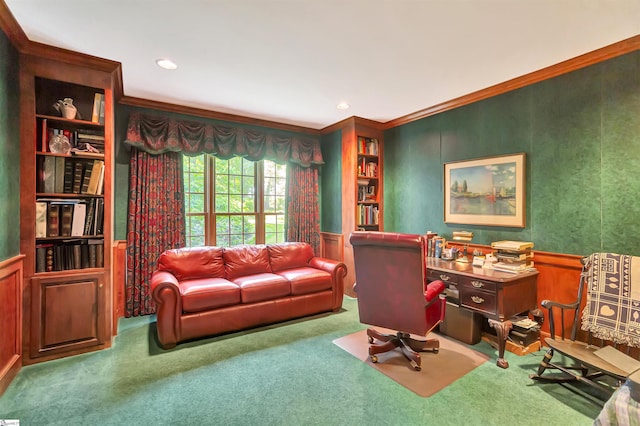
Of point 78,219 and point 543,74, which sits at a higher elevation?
point 543,74

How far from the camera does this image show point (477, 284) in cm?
272

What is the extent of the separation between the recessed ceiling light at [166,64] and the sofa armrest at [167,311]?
2059mm

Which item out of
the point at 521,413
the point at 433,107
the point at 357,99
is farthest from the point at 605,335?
the point at 357,99

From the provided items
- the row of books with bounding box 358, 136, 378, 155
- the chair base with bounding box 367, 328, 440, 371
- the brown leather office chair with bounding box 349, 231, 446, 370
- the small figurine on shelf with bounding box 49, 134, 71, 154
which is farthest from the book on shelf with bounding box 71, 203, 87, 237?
the row of books with bounding box 358, 136, 378, 155

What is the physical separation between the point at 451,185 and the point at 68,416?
4.11 m

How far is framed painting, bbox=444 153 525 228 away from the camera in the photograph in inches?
123

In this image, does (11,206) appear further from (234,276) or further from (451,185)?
(451,185)

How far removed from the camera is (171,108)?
388 centimetres

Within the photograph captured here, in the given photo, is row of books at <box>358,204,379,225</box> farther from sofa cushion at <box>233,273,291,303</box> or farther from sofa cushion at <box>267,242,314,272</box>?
sofa cushion at <box>233,273,291,303</box>

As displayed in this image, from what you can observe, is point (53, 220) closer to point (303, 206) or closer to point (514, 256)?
point (303, 206)

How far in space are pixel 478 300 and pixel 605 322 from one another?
2.80 ft

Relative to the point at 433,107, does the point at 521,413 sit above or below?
below

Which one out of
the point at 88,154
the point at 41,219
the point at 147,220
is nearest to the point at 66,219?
the point at 41,219

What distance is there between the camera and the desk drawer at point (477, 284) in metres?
2.61
